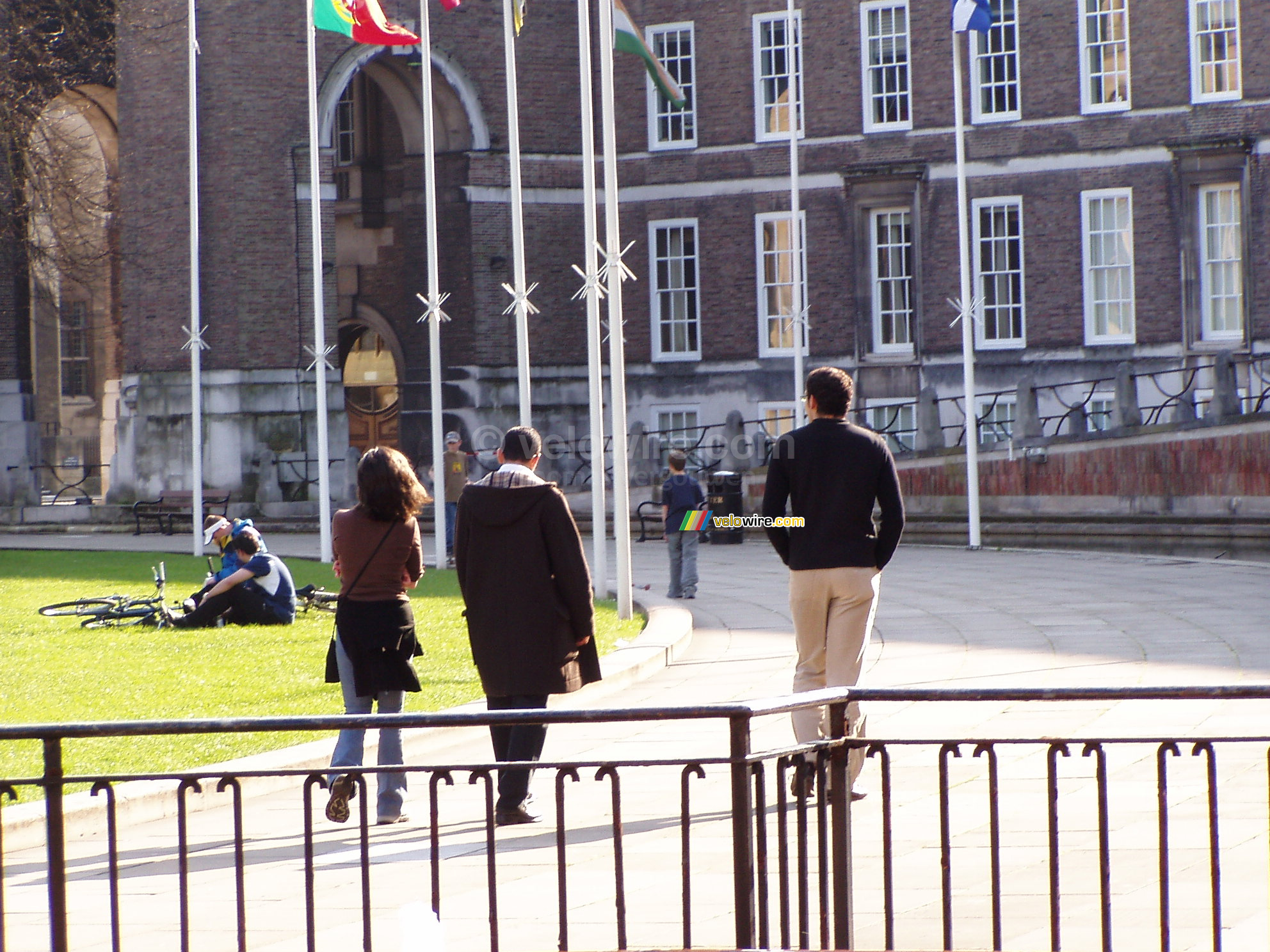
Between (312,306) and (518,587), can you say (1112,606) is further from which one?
(312,306)

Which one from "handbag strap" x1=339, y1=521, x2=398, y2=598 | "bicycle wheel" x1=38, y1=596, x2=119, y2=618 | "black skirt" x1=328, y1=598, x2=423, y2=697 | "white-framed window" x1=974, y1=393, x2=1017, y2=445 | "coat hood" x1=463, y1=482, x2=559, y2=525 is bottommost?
"bicycle wheel" x1=38, y1=596, x2=119, y2=618

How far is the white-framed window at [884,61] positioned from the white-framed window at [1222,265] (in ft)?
21.5

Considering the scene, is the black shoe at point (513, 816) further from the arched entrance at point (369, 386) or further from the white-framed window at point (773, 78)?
the arched entrance at point (369, 386)

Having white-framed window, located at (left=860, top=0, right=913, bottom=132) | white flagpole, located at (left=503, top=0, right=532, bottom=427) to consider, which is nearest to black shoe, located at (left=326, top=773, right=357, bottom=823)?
white flagpole, located at (left=503, top=0, right=532, bottom=427)

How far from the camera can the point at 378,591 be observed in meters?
8.14

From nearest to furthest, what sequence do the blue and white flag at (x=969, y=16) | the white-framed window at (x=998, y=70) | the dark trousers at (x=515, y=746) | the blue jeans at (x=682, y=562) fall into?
the dark trousers at (x=515, y=746) → the blue jeans at (x=682, y=562) → the blue and white flag at (x=969, y=16) → the white-framed window at (x=998, y=70)

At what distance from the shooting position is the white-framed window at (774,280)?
36.6m

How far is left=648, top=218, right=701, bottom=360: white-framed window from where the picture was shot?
3756cm

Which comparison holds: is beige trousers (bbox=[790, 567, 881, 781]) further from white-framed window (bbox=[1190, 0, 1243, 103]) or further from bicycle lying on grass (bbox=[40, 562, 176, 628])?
white-framed window (bbox=[1190, 0, 1243, 103])

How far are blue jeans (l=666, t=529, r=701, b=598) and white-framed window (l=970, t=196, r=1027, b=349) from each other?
1797cm

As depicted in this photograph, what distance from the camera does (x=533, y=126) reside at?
36.6 meters

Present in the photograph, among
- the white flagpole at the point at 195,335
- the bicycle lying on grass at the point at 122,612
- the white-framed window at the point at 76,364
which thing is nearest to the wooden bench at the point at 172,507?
the white flagpole at the point at 195,335

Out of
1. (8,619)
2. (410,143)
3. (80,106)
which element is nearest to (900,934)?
(8,619)

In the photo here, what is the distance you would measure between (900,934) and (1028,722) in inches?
169
